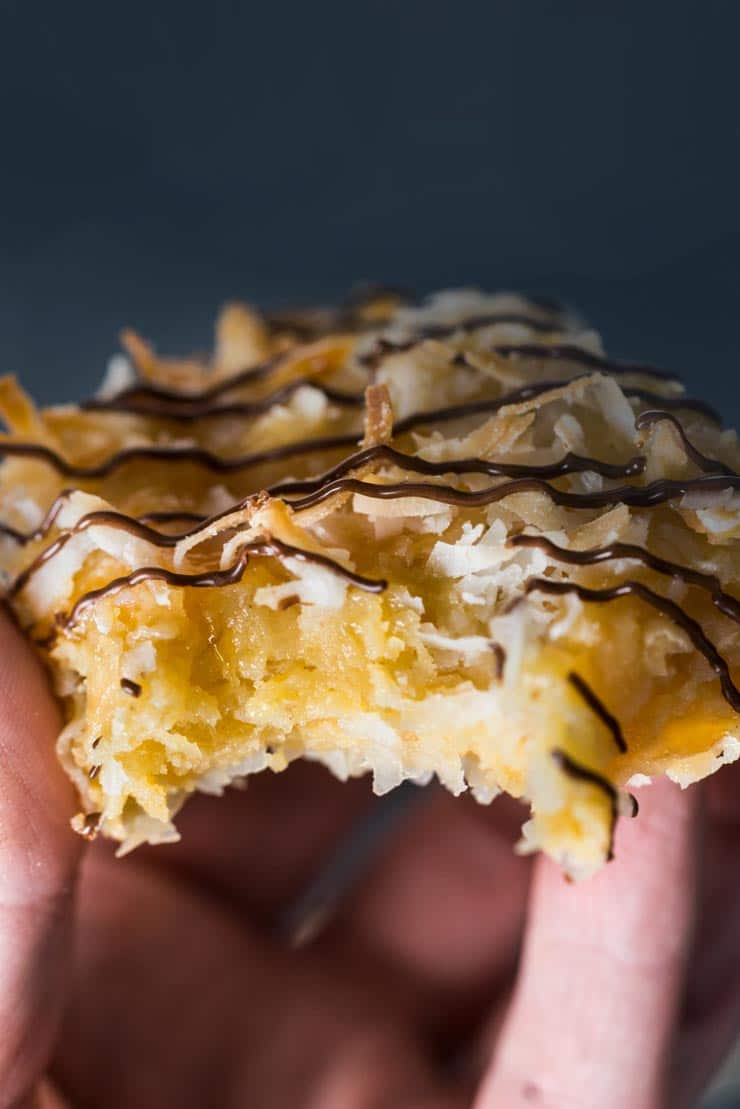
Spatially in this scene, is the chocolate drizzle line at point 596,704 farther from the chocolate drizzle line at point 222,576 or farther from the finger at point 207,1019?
the finger at point 207,1019

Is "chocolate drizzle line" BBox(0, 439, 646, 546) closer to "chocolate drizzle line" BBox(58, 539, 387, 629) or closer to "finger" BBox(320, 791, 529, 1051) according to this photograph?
"chocolate drizzle line" BBox(58, 539, 387, 629)

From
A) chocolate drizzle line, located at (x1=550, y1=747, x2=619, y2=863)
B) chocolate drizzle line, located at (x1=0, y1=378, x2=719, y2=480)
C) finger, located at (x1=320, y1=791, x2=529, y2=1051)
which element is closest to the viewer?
chocolate drizzle line, located at (x1=550, y1=747, x2=619, y2=863)

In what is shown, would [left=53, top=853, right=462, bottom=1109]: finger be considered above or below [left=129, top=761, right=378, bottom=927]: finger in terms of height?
below

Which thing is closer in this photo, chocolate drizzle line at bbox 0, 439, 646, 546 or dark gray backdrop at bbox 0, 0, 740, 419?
chocolate drizzle line at bbox 0, 439, 646, 546

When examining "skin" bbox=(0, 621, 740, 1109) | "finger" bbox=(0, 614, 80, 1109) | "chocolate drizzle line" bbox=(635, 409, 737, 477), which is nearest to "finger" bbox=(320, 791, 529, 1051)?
"skin" bbox=(0, 621, 740, 1109)

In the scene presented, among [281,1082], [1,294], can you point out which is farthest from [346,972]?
[1,294]

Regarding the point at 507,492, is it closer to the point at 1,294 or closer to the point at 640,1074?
the point at 640,1074

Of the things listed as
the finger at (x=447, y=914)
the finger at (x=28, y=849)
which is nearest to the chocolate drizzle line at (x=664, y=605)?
the finger at (x=28, y=849)
